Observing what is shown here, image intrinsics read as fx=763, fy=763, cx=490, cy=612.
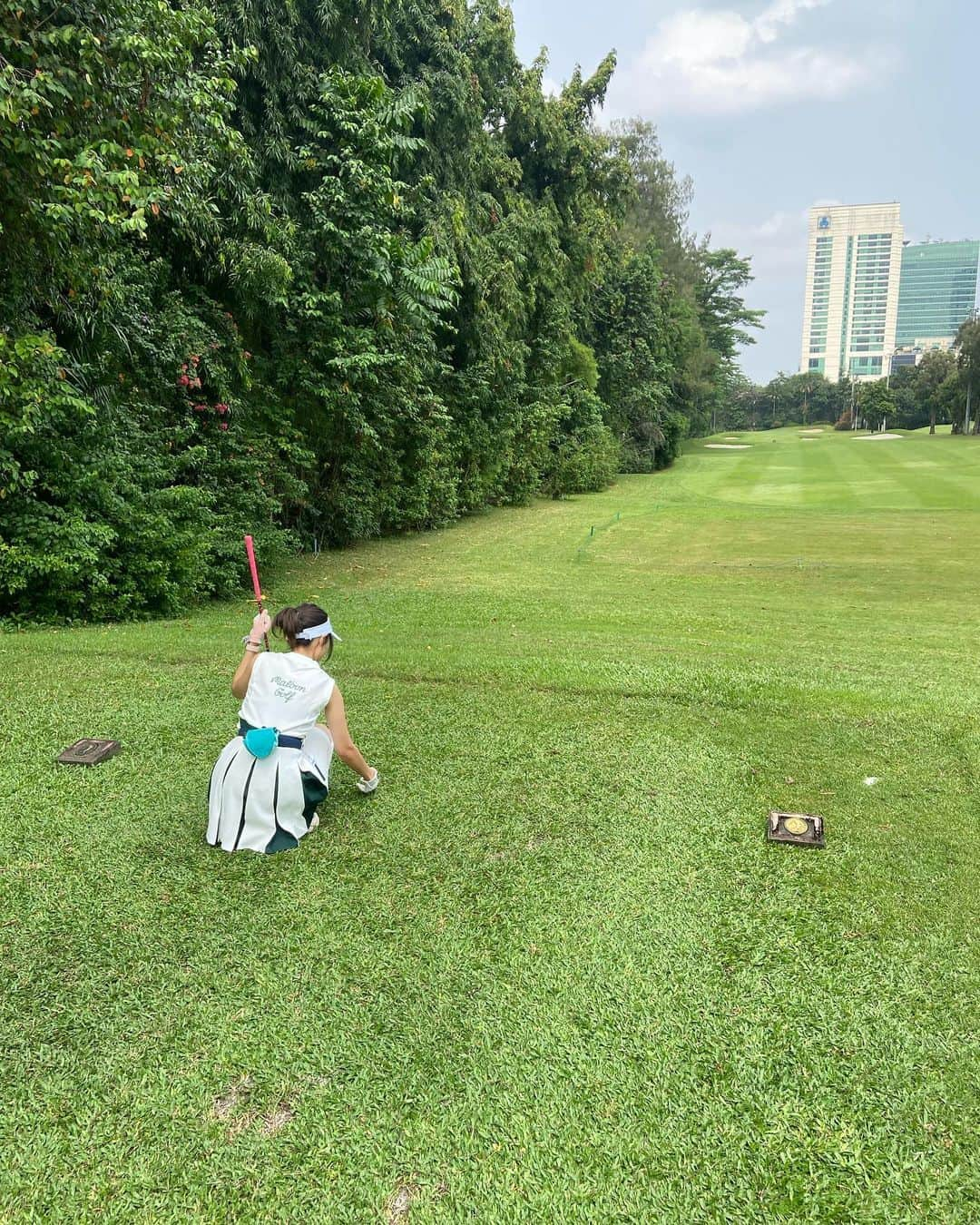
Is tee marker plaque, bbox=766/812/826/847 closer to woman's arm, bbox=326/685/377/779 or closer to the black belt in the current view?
woman's arm, bbox=326/685/377/779

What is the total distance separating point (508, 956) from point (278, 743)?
4.12ft

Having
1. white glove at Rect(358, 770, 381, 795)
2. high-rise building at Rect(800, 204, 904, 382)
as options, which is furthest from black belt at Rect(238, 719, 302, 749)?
high-rise building at Rect(800, 204, 904, 382)

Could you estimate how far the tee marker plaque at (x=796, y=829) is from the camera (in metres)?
3.37

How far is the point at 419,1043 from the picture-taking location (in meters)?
2.29

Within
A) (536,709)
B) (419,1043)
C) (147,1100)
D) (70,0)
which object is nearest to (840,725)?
(536,709)

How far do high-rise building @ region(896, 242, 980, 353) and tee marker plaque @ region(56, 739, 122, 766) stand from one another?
19690cm

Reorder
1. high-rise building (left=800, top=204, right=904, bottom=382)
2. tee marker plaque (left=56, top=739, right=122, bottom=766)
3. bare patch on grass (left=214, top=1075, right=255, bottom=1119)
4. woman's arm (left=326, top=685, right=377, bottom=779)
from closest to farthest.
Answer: bare patch on grass (left=214, top=1075, right=255, bottom=1119) → woman's arm (left=326, top=685, right=377, bottom=779) → tee marker plaque (left=56, top=739, right=122, bottom=766) → high-rise building (left=800, top=204, right=904, bottom=382)

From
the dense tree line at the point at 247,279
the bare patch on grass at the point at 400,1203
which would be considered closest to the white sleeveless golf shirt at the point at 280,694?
the bare patch on grass at the point at 400,1203

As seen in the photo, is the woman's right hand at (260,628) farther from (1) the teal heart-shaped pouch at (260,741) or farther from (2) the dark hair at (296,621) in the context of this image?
(1) the teal heart-shaped pouch at (260,741)

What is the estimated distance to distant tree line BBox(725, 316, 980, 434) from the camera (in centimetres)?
4959

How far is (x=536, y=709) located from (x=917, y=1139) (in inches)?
126

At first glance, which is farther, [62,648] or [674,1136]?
[62,648]

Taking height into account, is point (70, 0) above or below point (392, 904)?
above

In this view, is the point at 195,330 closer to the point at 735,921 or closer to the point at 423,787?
the point at 423,787
